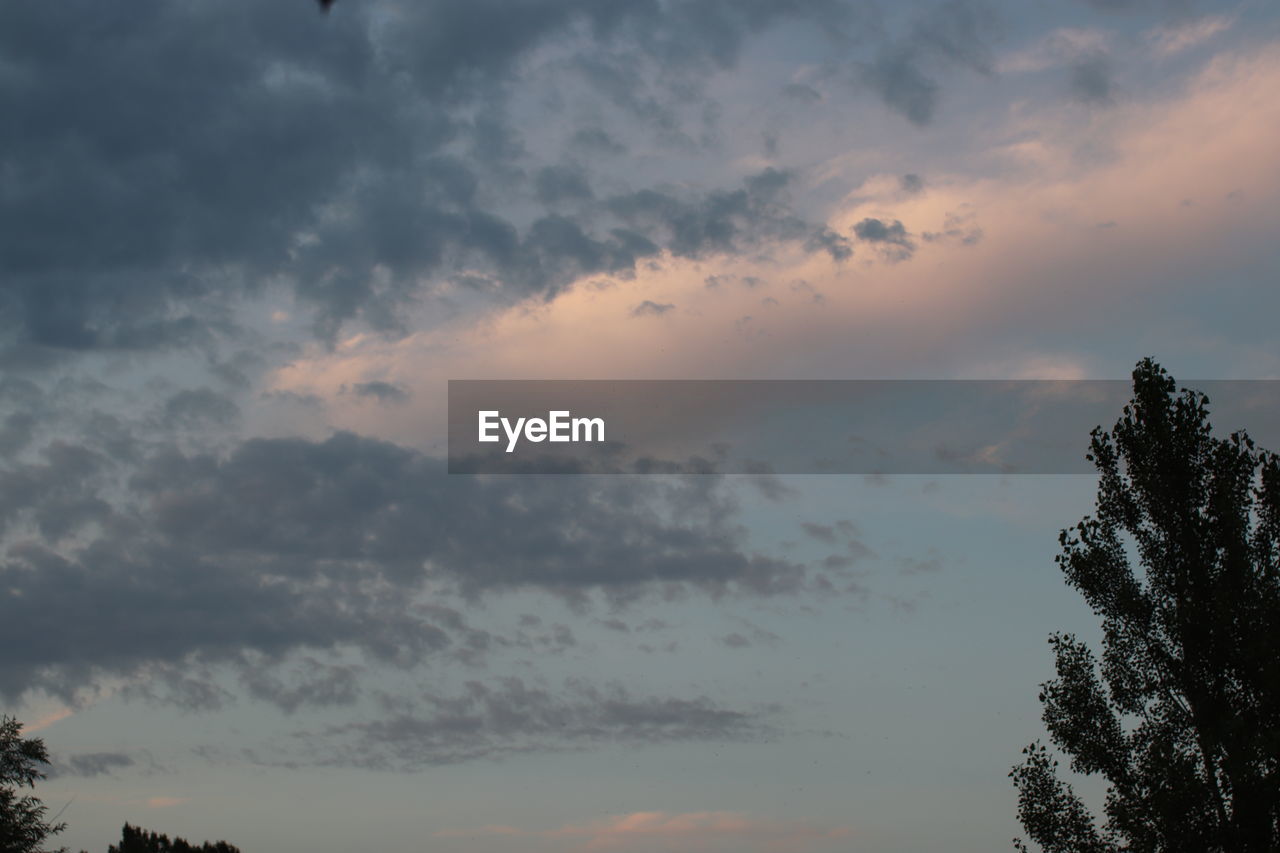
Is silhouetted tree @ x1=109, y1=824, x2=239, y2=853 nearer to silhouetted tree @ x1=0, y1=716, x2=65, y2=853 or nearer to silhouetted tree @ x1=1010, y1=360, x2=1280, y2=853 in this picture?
silhouetted tree @ x1=0, y1=716, x2=65, y2=853

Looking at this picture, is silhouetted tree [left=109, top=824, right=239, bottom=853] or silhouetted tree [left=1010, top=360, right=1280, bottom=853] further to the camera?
silhouetted tree [left=109, top=824, right=239, bottom=853]

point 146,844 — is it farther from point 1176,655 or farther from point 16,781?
point 1176,655

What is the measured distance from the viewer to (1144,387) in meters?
40.5

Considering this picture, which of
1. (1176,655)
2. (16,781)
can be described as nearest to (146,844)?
(16,781)

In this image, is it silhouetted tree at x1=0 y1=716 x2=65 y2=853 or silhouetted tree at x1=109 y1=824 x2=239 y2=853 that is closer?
silhouetted tree at x1=0 y1=716 x2=65 y2=853

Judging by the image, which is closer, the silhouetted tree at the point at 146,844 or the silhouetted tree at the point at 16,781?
the silhouetted tree at the point at 16,781

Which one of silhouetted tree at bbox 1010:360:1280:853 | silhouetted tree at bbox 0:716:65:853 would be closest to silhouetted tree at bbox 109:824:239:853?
silhouetted tree at bbox 0:716:65:853

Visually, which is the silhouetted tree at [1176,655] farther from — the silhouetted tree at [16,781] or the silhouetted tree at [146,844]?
the silhouetted tree at [146,844]

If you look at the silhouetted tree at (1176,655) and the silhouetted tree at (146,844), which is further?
the silhouetted tree at (146,844)

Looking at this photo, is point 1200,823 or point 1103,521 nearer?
point 1200,823

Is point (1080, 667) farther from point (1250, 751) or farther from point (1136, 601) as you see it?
point (1250, 751)

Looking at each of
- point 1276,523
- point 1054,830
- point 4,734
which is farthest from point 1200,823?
point 4,734

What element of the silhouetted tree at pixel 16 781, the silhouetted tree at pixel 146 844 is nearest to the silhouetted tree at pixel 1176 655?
the silhouetted tree at pixel 16 781

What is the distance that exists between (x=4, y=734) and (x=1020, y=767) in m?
61.0
